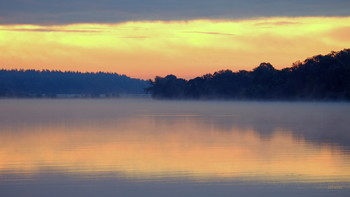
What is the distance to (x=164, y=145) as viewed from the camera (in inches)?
752

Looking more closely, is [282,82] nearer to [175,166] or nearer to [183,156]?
Result: [183,156]

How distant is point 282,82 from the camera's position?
97250 mm

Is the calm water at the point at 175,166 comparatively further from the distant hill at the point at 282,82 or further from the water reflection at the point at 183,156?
the distant hill at the point at 282,82

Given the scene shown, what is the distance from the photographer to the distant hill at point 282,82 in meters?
83.6

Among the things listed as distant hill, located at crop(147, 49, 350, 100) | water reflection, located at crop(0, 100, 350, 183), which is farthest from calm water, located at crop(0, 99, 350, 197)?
distant hill, located at crop(147, 49, 350, 100)

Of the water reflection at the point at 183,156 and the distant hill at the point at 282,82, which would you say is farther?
the distant hill at the point at 282,82

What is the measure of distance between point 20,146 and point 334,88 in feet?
238

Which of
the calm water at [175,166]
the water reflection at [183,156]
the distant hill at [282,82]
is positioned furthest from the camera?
the distant hill at [282,82]

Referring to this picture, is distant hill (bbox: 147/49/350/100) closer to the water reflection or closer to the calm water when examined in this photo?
the water reflection

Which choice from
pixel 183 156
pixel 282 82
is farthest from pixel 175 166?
pixel 282 82

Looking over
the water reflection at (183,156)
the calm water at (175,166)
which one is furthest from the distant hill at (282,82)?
the calm water at (175,166)

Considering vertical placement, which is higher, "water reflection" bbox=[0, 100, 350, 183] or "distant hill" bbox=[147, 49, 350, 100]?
"distant hill" bbox=[147, 49, 350, 100]

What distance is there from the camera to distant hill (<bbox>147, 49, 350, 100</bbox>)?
83.6 metres

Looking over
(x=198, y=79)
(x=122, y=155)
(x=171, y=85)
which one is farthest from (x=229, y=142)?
(x=171, y=85)
